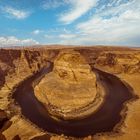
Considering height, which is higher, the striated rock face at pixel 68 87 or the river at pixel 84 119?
the striated rock face at pixel 68 87

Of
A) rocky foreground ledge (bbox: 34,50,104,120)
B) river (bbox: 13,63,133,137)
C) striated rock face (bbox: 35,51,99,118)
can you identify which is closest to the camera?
river (bbox: 13,63,133,137)

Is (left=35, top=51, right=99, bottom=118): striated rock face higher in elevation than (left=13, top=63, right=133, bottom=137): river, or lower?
higher

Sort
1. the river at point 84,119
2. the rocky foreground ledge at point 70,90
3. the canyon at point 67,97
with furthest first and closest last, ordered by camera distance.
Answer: the rocky foreground ledge at point 70,90 < the river at point 84,119 < the canyon at point 67,97

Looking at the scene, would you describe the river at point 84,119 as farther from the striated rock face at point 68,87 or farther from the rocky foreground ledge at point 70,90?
the striated rock face at point 68,87

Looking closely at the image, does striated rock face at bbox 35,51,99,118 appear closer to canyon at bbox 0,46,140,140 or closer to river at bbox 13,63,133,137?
canyon at bbox 0,46,140,140

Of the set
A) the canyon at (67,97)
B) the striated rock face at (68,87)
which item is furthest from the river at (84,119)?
the striated rock face at (68,87)

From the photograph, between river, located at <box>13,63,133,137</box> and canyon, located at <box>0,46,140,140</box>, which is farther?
river, located at <box>13,63,133,137</box>

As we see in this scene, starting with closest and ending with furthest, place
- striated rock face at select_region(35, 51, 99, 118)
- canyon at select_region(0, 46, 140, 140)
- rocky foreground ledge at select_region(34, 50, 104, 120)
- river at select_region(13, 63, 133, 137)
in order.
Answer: canyon at select_region(0, 46, 140, 140) < river at select_region(13, 63, 133, 137) < rocky foreground ledge at select_region(34, 50, 104, 120) < striated rock face at select_region(35, 51, 99, 118)

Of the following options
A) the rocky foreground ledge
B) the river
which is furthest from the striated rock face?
A: the river

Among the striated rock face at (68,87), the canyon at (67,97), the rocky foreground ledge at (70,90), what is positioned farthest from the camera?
the striated rock face at (68,87)

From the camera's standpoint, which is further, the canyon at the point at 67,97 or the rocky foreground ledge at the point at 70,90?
the rocky foreground ledge at the point at 70,90
